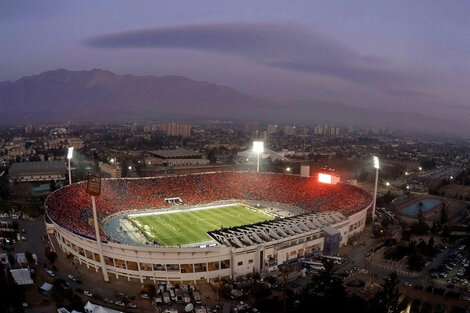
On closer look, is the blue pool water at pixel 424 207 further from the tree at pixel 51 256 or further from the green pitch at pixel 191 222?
the tree at pixel 51 256

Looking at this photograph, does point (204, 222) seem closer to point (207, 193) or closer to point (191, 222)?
point (191, 222)

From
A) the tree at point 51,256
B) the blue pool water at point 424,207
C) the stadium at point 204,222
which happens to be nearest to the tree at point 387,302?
the stadium at point 204,222

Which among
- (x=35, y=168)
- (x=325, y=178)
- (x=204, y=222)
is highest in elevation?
(x=325, y=178)

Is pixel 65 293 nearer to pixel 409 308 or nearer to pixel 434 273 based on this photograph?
pixel 409 308

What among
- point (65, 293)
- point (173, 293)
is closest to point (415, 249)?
point (173, 293)

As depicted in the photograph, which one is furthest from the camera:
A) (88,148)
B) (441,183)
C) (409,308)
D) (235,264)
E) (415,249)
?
(88,148)

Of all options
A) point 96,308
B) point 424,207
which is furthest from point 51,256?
point 424,207
